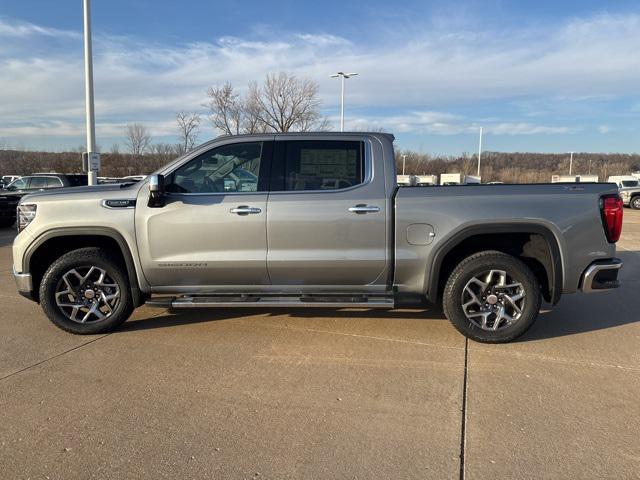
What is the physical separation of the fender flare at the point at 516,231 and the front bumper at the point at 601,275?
0.21 meters

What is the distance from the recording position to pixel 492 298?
4508mm

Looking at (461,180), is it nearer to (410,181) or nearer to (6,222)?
(410,181)

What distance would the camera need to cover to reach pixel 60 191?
4852 millimetres

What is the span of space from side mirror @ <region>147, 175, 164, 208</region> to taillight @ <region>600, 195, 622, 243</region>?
3941 millimetres

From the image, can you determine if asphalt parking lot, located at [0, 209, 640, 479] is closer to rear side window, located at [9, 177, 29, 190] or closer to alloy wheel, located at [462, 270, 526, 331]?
alloy wheel, located at [462, 270, 526, 331]

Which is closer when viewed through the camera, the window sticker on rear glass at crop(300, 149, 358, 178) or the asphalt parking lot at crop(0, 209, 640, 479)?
the asphalt parking lot at crop(0, 209, 640, 479)

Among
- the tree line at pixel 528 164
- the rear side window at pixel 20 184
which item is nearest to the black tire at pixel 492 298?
the rear side window at pixel 20 184

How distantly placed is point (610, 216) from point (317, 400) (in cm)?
305

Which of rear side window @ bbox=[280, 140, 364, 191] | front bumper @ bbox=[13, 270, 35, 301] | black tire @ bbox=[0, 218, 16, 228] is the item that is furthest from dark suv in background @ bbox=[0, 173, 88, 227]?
rear side window @ bbox=[280, 140, 364, 191]

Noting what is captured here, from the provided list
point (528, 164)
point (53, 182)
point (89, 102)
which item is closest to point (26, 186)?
point (53, 182)

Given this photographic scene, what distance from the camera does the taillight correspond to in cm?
436

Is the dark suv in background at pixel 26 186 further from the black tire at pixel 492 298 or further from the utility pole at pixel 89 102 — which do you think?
the black tire at pixel 492 298

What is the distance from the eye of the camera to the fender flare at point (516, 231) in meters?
4.38

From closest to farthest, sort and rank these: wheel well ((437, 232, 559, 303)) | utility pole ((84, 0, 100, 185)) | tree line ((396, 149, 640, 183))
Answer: wheel well ((437, 232, 559, 303)) < utility pole ((84, 0, 100, 185)) < tree line ((396, 149, 640, 183))
